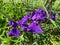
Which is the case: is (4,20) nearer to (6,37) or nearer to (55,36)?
(6,37)

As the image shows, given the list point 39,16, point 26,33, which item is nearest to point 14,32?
point 26,33

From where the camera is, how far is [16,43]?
134 cm

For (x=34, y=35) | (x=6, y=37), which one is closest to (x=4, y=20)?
(x=6, y=37)

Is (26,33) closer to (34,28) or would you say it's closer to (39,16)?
(34,28)

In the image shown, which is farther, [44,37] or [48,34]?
[48,34]

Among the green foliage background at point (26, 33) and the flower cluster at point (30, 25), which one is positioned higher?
the flower cluster at point (30, 25)

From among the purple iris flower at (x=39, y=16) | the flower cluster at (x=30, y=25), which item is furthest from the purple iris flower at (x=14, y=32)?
the purple iris flower at (x=39, y=16)

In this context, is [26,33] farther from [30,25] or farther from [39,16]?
[39,16]

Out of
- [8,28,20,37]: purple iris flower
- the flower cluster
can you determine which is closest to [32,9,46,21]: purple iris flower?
the flower cluster

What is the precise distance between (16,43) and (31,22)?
0.49ft

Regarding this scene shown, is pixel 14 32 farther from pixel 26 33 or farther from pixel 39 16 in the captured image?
pixel 39 16

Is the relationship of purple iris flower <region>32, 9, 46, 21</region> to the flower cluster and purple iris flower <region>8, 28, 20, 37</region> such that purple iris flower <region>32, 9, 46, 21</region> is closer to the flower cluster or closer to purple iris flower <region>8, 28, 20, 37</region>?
the flower cluster

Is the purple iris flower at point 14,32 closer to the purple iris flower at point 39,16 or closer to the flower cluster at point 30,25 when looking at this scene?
the flower cluster at point 30,25

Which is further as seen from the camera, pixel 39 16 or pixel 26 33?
Answer: pixel 39 16
